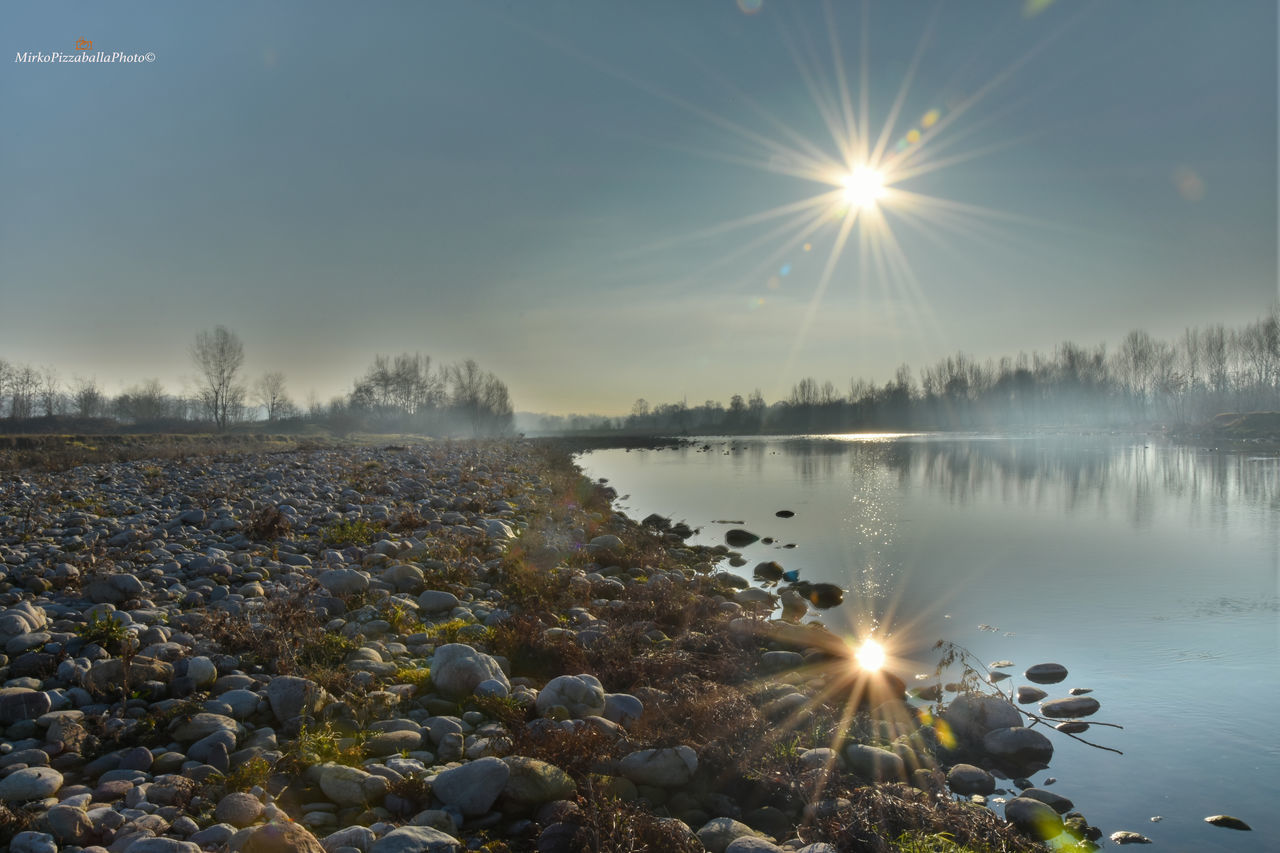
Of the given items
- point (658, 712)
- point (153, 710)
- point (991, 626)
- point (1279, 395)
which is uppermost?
point (1279, 395)

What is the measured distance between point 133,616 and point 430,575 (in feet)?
11.0

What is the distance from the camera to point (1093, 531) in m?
18.0

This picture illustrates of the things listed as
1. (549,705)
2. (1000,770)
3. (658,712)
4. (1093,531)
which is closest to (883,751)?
(1000,770)

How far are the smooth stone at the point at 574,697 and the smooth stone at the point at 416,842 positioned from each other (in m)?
1.74

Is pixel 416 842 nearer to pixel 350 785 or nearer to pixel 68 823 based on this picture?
pixel 350 785

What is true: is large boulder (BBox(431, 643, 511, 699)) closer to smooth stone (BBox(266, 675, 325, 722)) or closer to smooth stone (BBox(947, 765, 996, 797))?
smooth stone (BBox(266, 675, 325, 722))

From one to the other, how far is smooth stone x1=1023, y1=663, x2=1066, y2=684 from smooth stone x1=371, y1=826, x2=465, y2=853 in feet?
23.7

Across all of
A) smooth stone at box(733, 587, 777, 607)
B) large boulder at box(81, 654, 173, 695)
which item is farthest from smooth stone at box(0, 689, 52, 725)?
smooth stone at box(733, 587, 777, 607)

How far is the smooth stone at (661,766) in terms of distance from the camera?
4672mm

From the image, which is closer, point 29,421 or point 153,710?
point 153,710

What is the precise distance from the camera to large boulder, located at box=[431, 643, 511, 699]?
5590mm

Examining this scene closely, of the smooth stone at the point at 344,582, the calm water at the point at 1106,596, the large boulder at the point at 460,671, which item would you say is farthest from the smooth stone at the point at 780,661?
the smooth stone at the point at 344,582

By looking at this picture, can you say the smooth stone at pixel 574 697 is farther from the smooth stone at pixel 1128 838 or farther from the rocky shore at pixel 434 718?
the smooth stone at pixel 1128 838

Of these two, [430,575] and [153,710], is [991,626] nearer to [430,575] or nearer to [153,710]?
[430,575]
